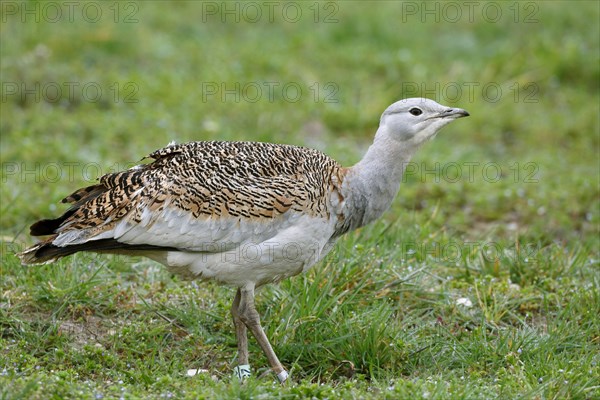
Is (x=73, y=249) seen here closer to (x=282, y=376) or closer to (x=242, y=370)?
(x=242, y=370)

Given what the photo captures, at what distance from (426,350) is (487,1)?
740 centimetres

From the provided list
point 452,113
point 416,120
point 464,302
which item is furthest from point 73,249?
point 464,302

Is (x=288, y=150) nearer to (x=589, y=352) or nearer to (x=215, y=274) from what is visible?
(x=215, y=274)

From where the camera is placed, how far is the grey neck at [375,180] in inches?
216

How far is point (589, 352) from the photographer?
5488mm

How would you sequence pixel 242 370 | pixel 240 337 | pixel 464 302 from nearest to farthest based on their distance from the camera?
pixel 242 370, pixel 240 337, pixel 464 302

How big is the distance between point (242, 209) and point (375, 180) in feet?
2.70

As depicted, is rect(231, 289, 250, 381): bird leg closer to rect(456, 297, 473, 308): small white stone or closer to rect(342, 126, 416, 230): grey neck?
rect(342, 126, 416, 230): grey neck

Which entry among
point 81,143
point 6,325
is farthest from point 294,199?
point 81,143

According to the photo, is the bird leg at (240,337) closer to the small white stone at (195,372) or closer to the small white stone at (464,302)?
the small white stone at (195,372)

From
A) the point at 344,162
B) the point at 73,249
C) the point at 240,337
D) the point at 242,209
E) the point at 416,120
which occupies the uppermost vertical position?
the point at 416,120

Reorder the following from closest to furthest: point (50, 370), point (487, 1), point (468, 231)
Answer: point (50, 370)
point (468, 231)
point (487, 1)

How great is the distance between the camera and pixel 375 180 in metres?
5.50

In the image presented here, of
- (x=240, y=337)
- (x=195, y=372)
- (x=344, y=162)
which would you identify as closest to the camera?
(x=195, y=372)
